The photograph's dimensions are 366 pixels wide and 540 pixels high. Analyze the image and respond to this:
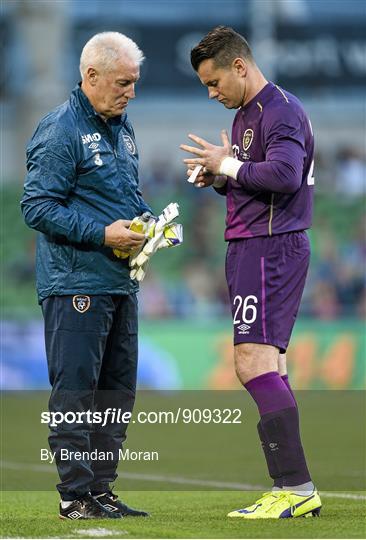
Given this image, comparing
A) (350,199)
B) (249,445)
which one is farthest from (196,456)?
(350,199)

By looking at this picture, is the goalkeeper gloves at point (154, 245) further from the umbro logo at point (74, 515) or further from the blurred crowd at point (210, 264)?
the blurred crowd at point (210, 264)

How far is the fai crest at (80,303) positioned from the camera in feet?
22.4

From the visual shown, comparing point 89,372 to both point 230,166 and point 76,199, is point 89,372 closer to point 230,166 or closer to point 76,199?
point 76,199

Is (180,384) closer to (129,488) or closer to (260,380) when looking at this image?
(129,488)

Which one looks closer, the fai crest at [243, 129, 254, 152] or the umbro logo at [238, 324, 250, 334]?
the umbro logo at [238, 324, 250, 334]

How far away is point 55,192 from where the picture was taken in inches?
268

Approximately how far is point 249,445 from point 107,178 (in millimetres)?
5155

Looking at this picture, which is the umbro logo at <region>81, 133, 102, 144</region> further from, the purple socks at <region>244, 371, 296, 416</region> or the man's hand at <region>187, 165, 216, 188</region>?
the purple socks at <region>244, 371, 296, 416</region>

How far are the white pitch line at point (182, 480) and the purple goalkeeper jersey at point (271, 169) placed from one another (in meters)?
1.90

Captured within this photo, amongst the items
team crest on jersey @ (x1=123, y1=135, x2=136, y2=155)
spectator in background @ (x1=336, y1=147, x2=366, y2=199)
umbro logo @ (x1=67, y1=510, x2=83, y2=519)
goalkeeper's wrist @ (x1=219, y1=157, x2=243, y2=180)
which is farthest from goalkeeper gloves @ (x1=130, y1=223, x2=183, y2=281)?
spectator in background @ (x1=336, y1=147, x2=366, y2=199)

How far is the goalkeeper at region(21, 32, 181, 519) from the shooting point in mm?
6758

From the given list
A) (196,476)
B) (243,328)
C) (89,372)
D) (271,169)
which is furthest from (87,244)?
(196,476)

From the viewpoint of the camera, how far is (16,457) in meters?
10.6

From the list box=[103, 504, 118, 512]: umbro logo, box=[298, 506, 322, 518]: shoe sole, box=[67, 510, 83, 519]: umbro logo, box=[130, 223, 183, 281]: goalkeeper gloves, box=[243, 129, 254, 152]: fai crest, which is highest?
box=[243, 129, 254, 152]: fai crest
